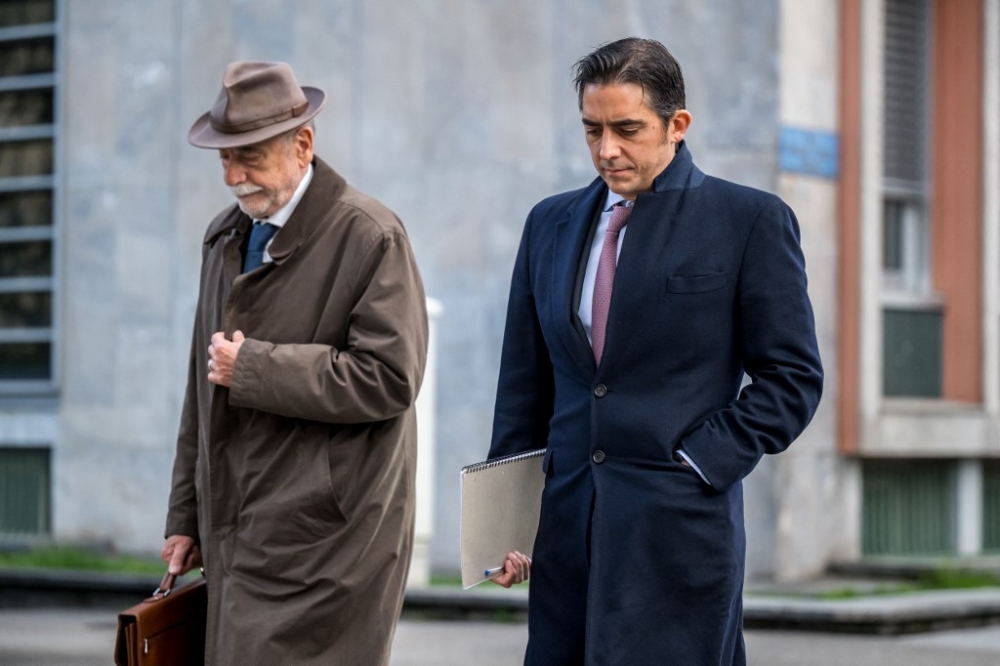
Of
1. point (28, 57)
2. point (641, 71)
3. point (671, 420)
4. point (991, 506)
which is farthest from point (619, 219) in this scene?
point (28, 57)

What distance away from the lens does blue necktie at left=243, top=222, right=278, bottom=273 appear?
452 centimetres

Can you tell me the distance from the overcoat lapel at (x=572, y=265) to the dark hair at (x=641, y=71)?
30 cm

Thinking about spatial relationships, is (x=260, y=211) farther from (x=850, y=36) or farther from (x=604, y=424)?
(x=850, y=36)

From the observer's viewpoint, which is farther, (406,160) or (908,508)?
(908,508)

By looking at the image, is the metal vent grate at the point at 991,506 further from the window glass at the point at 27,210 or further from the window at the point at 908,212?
the window glass at the point at 27,210

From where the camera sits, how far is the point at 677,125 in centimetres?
387

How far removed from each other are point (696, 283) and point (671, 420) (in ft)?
1.00

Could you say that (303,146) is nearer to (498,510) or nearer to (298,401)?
(298,401)

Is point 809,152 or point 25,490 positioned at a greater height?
point 809,152

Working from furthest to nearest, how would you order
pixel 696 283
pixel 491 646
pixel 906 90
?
pixel 906 90
pixel 491 646
pixel 696 283

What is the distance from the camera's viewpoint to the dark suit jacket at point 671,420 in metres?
3.71

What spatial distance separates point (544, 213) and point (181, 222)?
31.3 feet

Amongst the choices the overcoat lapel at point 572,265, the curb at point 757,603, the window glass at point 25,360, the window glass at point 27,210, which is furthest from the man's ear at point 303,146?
the window glass at point 27,210

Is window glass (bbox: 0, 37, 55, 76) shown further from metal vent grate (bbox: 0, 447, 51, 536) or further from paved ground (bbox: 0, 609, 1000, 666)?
paved ground (bbox: 0, 609, 1000, 666)
